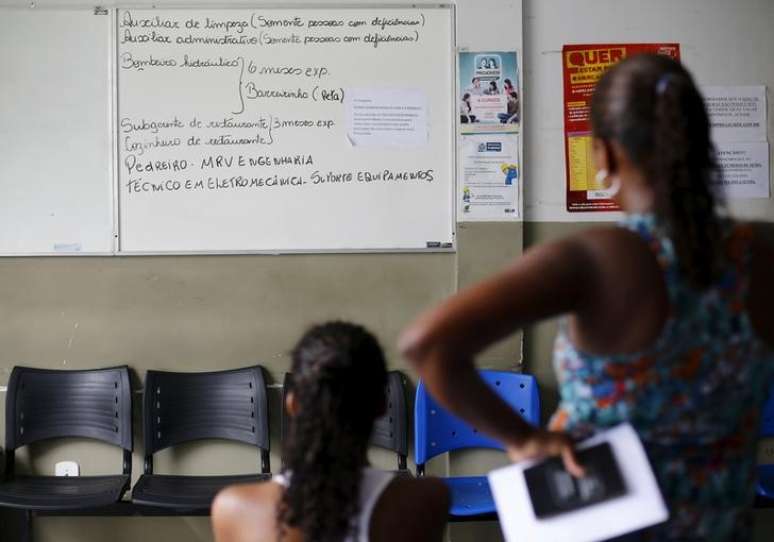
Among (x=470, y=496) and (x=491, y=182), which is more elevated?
(x=491, y=182)

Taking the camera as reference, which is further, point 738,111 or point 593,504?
point 738,111

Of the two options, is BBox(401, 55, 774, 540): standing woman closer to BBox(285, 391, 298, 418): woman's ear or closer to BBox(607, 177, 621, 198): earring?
BBox(607, 177, 621, 198): earring

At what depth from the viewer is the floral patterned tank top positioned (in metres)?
0.90

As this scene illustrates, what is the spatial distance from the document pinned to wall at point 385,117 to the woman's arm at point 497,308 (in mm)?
2256

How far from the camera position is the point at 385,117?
121 inches

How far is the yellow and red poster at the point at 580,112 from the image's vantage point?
3119 mm

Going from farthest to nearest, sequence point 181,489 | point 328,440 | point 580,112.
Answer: point 580,112
point 181,489
point 328,440

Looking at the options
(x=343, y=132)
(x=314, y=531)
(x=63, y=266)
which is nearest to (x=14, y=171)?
(x=63, y=266)

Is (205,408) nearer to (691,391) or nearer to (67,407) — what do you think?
(67,407)

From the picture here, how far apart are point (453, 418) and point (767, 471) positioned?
1.25m

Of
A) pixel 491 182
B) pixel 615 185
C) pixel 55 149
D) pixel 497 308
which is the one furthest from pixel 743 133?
pixel 55 149

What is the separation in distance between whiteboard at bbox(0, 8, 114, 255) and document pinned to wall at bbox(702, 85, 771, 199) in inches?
104

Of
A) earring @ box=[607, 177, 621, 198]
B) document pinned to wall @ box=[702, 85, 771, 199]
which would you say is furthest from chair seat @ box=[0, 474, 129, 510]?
document pinned to wall @ box=[702, 85, 771, 199]

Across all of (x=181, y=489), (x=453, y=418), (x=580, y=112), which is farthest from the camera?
(x=580, y=112)
